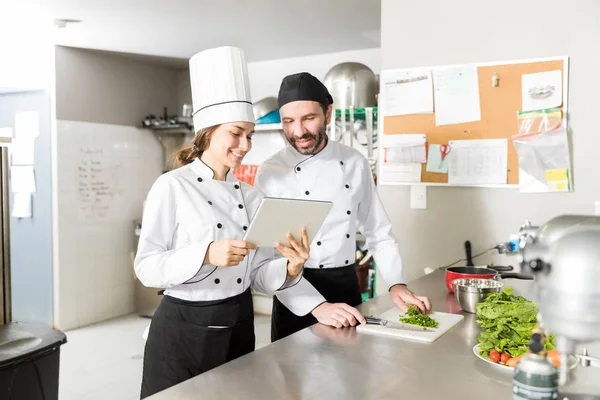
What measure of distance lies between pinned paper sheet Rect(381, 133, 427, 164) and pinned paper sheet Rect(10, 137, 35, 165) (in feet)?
11.6

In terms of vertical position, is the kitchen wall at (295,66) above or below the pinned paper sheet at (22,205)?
above

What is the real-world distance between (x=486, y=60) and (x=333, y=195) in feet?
3.56

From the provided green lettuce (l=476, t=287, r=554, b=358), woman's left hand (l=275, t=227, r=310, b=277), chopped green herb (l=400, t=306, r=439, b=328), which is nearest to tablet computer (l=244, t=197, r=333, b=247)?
woman's left hand (l=275, t=227, r=310, b=277)

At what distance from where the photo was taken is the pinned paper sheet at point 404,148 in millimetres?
2719

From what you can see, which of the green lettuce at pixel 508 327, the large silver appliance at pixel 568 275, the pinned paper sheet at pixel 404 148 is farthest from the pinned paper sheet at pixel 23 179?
the large silver appliance at pixel 568 275

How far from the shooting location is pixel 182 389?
3.64 ft

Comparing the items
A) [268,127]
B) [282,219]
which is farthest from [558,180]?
[268,127]

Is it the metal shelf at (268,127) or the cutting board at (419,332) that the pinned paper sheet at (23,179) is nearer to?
the metal shelf at (268,127)

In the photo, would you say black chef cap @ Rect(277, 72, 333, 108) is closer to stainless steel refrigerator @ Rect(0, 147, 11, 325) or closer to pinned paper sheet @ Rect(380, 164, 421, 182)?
pinned paper sheet @ Rect(380, 164, 421, 182)

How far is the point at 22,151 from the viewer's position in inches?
196

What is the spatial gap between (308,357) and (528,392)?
57cm

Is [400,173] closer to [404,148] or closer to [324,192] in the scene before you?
[404,148]

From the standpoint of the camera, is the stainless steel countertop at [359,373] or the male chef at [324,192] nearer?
the stainless steel countertop at [359,373]

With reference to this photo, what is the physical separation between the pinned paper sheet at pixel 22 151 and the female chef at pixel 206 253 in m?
3.82
